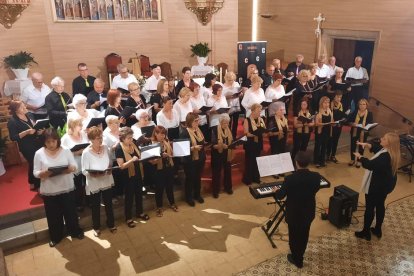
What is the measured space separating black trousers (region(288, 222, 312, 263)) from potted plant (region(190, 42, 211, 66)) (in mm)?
7477

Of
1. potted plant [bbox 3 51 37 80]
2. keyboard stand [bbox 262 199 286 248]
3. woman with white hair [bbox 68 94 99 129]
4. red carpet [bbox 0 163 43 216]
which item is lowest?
keyboard stand [bbox 262 199 286 248]

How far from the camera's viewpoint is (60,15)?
9500 mm

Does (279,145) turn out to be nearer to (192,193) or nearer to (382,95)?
(192,193)

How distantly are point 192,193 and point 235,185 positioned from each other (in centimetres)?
101

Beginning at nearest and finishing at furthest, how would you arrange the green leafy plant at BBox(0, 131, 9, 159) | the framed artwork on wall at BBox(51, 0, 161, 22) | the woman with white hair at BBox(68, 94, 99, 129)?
1. the woman with white hair at BBox(68, 94, 99, 129)
2. the green leafy plant at BBox(0, 131, 9, 159)
3. the framed artwork on wall at BBox(51, 0, 161, 22)

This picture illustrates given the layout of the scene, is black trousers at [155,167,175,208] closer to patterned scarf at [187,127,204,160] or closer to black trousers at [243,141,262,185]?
patterned scarf at [187,127,204,160]

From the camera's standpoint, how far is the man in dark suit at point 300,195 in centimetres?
417

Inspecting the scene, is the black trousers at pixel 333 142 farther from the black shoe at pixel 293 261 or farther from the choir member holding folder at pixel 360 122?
the black shoe at pixel 293 261

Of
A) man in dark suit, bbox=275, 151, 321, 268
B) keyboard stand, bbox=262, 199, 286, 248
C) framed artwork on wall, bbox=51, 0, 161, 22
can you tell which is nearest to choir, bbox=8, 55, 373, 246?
keyboard stand, bbox=262, 199, 286, 248

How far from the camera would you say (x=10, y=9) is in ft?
23.7

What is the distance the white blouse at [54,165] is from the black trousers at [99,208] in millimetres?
448

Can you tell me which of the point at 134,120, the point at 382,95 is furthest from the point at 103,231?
the point at 382,95

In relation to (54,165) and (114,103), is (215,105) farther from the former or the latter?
(54,165)

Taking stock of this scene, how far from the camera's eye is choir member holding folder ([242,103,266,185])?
256 inches
